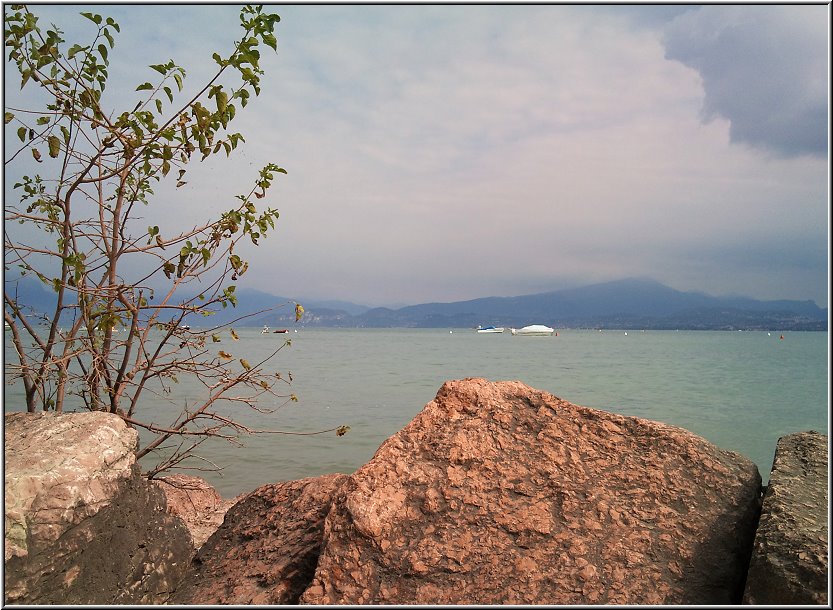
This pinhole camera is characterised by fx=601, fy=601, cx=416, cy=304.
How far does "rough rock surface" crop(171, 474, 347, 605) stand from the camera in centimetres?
350

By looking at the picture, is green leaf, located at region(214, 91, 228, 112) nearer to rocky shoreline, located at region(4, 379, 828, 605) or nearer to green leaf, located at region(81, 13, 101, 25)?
green leaf, located at region(81, 13, 101, 25)

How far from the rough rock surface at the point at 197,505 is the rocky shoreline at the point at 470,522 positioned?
6.92 ft

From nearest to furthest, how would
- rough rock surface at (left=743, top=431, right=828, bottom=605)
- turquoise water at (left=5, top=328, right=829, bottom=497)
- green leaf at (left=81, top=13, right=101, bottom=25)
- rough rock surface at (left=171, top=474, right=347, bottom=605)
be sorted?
rough rock surface at (left=743, top=431, right=828, bottom=605), rough rock surface at (left=171, top=474, right=347, bottom=605), green leaf at (left=81, top=13, right=101, bottom=25), turquoise water at (left=5, top=328, right=829, bottom=497)

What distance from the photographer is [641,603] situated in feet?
9.57

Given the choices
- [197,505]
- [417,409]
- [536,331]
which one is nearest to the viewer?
[197,505]

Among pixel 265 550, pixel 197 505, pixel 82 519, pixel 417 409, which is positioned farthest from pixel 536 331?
pixel 82 519

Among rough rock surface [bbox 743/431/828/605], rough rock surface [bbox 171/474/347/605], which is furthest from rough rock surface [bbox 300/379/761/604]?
rough rock surface [bbox 171/474/347/605]

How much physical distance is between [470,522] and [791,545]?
5.00 feet

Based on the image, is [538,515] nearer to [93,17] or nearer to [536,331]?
[93,17]

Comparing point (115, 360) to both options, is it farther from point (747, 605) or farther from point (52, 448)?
point (747, 605)

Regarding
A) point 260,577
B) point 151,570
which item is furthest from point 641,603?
point 151,570

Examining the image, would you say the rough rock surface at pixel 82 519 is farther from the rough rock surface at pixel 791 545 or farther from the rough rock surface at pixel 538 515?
the rough rock surface at pixel 791 545

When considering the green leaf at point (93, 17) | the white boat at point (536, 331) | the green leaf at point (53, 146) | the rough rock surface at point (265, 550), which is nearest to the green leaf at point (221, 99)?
the green leaf at point (93, 17)

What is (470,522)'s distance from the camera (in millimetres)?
3271
